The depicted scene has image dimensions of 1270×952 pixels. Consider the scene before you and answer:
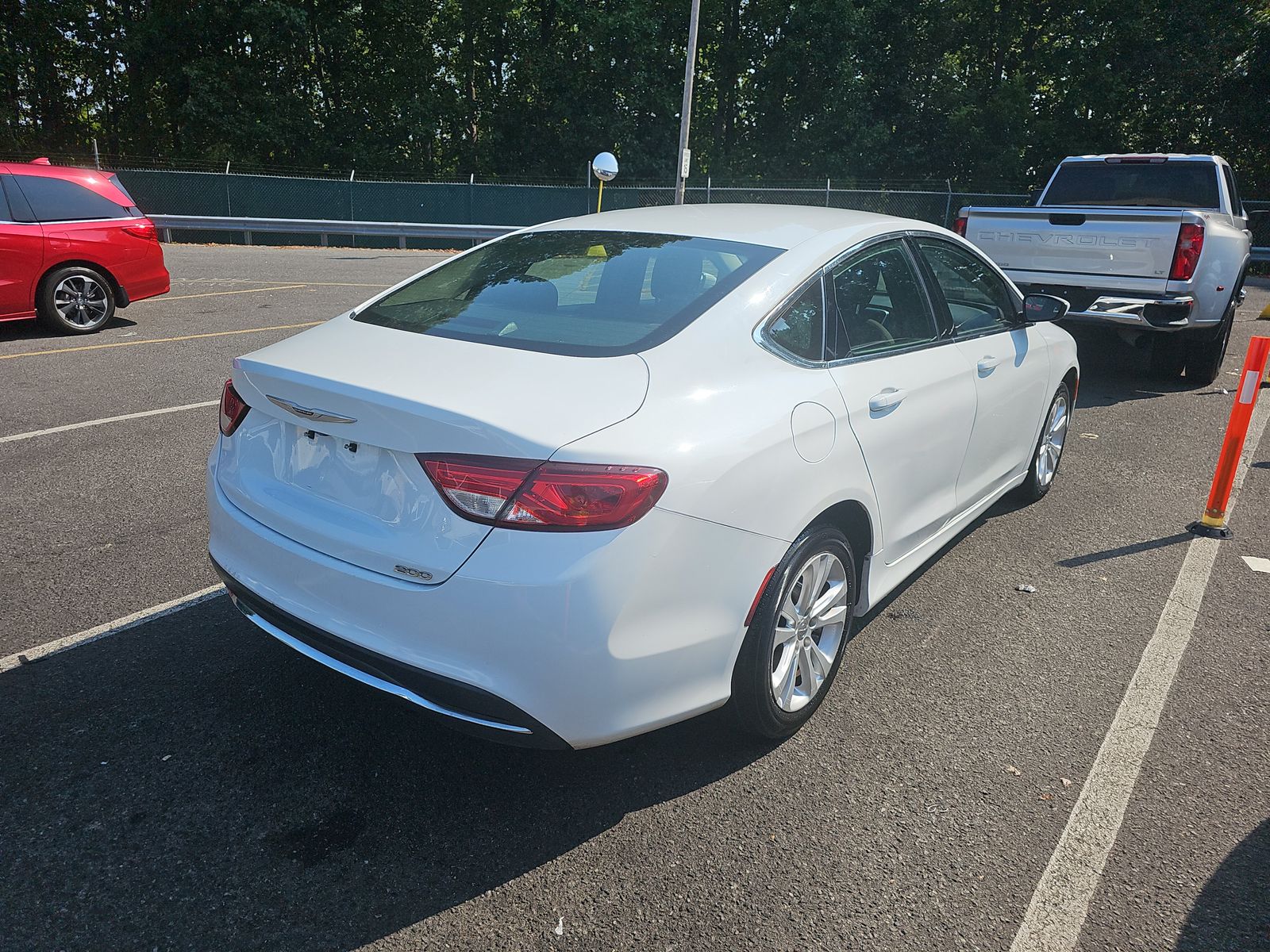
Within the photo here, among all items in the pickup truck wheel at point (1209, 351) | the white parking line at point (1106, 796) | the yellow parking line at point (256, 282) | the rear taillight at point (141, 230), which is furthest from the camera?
the yellow parking line at point (256, 282)

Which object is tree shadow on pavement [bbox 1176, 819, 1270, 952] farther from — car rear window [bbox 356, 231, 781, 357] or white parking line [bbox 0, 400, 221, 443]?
white parking line [bbox 0, 400, 221, 443]

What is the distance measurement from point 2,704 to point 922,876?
2.97 meters

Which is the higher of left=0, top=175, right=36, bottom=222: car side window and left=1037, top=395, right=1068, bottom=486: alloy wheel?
left=0, top=175, right=36, bottom=222: car side window

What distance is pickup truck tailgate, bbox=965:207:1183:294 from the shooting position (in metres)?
8.02

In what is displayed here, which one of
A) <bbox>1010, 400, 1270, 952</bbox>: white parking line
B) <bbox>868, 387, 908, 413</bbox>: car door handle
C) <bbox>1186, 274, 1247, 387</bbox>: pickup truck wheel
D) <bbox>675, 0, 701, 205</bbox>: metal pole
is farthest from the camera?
<bbox>675, 0, 701, 205</bbox>: metal pole

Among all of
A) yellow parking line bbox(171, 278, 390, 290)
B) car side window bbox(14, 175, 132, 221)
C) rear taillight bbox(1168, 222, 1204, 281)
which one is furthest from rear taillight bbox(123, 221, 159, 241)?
rear taillight bbox(1168, 222, 1204, 281)

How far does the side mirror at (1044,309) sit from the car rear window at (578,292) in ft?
6.67

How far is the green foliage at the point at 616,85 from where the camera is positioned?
30.7 metres

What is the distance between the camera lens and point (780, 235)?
138 inches

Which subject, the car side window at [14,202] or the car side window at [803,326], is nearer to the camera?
the car side window at [803,326]

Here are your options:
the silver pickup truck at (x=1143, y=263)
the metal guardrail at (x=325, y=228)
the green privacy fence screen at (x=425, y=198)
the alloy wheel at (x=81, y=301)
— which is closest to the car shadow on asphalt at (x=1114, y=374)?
the silver pickup truck at (x=1143, y=263)

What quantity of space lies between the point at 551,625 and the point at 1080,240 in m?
7.66

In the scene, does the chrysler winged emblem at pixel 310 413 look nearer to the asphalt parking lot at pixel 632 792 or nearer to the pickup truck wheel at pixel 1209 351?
the asphalt parking lot at pixel 632 792

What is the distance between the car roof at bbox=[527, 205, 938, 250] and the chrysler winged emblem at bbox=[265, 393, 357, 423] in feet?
5.20
